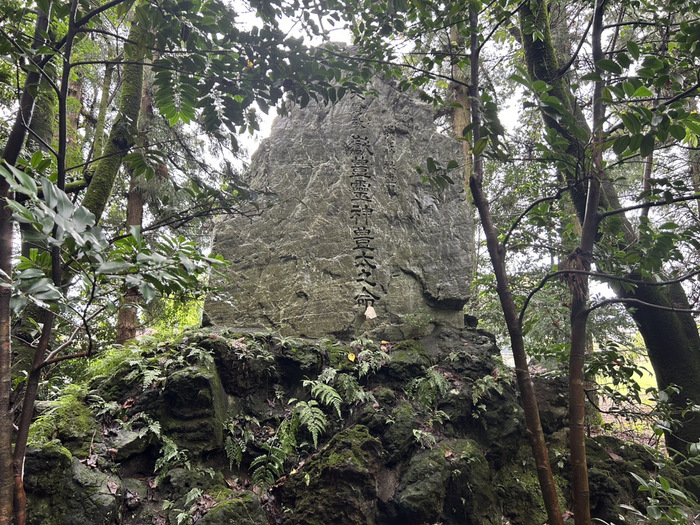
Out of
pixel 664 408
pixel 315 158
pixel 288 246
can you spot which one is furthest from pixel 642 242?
pixel 315 158

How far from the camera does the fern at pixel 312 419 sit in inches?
130

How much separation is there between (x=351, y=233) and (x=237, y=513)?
3.20m

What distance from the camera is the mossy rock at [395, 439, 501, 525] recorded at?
3035mm

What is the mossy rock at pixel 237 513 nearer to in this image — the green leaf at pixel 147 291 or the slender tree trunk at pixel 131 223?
the green leaf at pixel 147 291

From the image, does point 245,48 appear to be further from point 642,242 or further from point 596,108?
point 642,242

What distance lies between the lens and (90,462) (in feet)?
8.50

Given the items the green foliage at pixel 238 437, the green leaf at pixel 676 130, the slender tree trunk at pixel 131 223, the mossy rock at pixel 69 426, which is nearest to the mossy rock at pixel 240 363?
the green foliage at pixel 238 437

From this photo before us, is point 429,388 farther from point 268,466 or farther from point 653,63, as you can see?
point 653,63

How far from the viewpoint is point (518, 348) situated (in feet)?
8.02

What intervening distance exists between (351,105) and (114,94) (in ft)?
15.6

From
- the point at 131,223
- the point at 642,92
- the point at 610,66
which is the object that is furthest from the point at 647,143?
the point at 131,223

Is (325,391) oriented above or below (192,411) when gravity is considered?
above

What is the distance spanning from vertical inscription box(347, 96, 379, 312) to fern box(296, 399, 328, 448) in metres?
1.45

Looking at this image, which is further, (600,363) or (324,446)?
(324,446)
